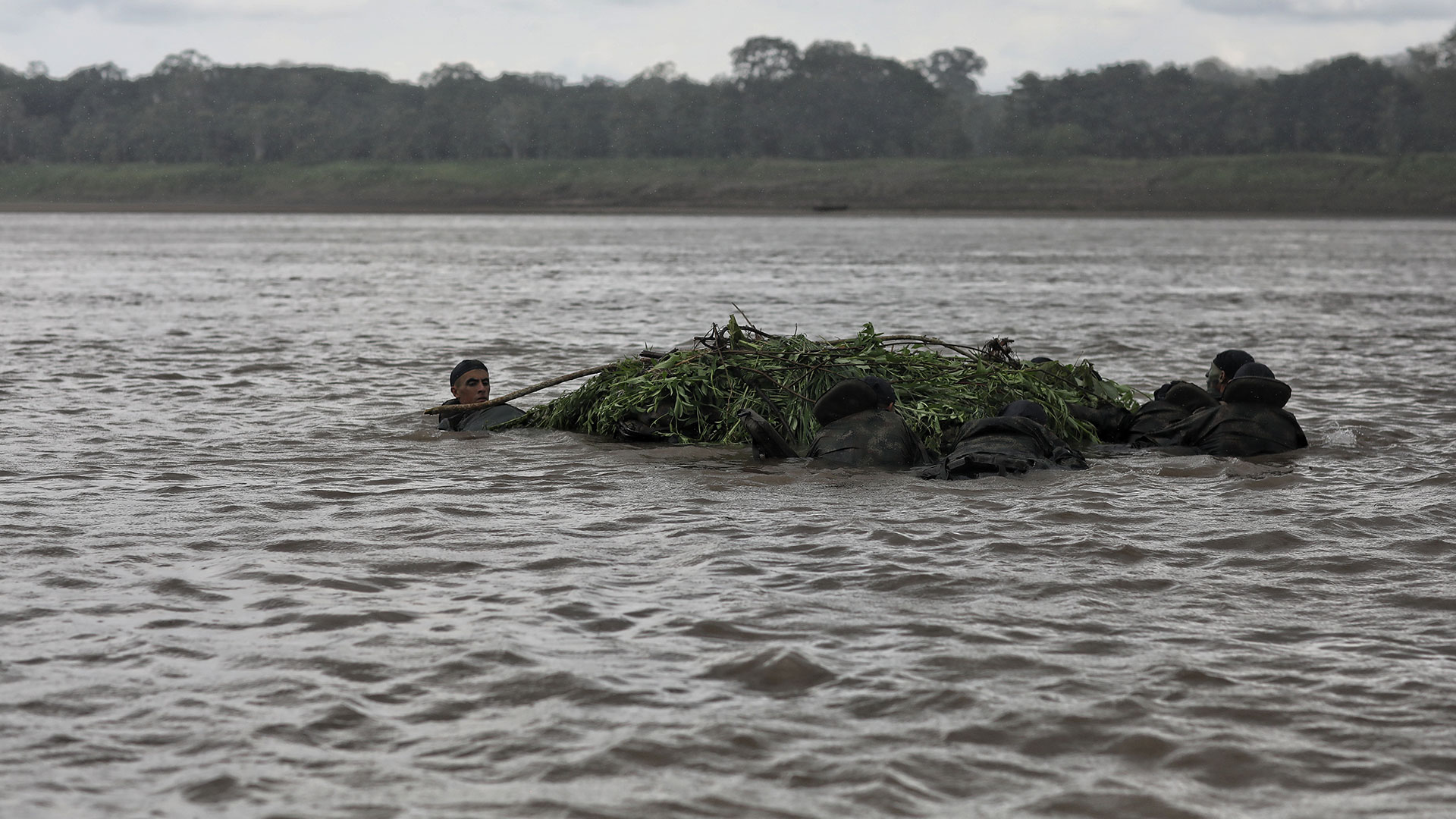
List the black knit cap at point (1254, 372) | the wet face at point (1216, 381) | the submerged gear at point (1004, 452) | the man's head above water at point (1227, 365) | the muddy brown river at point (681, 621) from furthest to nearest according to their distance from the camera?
the wet face at point (1216, 381) < the man's head above water at point (1227, 365) < the black knit cap at point (1254, 372) < the submerged gear at point (1004, 452) < the muddy brown river at point (681, 621)

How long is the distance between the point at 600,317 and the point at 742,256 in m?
22.4

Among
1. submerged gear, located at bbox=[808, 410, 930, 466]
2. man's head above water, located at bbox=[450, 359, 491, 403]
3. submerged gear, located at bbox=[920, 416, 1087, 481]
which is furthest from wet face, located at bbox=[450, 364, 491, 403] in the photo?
submerged gear, located at bbox=[920, 416, 1087, 481]

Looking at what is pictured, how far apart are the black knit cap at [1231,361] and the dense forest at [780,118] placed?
97925 millimetres

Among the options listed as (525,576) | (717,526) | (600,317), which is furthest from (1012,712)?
(600,317)

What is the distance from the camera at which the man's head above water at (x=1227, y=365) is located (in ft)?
34.1

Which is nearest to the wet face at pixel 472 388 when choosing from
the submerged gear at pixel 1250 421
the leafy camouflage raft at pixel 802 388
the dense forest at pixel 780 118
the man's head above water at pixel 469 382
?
the man's head above water at pixel 469 382

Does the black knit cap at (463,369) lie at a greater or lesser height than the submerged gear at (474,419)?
greater

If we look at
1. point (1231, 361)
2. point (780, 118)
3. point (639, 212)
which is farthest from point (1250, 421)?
point (780, 118)

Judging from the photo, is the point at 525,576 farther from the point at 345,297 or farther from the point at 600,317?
the point at 345,297

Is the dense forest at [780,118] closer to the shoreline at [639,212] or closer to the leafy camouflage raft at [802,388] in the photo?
the shoreline at [639,212]

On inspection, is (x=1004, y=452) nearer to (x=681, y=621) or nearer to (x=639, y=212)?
(x=681, y=621)

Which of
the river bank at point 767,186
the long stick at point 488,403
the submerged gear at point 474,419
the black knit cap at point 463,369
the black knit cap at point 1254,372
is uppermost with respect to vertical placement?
the river bank at point 767,186

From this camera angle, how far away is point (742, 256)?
4528 cm

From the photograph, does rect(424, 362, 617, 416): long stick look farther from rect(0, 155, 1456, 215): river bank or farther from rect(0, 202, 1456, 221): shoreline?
rect(0, 155, 1456, 215): river bank
